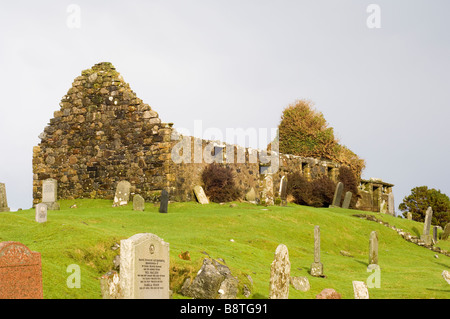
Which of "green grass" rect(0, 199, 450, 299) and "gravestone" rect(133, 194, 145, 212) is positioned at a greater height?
"gravestone" rect(133, 194, 145, 212)

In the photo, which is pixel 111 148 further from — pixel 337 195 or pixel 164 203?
pixel 337 195

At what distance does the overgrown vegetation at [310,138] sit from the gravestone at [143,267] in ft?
122

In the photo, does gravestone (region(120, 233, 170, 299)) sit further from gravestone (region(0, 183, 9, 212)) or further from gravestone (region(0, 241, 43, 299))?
gravestone (region(0, 183, 9, 212))

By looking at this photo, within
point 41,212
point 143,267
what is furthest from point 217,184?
point 143,267

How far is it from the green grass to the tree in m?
15.3

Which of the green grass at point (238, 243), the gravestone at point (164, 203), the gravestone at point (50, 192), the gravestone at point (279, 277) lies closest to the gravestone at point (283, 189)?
the green grass at point (238, 243)

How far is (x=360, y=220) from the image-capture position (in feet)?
103

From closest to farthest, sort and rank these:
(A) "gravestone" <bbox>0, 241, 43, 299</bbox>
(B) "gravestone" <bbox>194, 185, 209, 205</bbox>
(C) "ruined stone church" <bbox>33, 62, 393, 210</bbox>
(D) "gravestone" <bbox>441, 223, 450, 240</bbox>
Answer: (A) "gravestone" <bbox>0, 241, 43, 299</bbox> < (C) "ruined stone church" <bbox>33, 62, 393, 210</bbox> < (B) "gravestone" <bbox>194, 185, 209, 205</bbox> < (D) "gravestone" <bbox>441, 223, 450, 240</bbox>

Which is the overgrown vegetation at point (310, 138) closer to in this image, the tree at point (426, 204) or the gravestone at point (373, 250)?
the tree at point (426, 204)

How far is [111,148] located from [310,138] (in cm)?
2136

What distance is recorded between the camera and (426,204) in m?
50.0

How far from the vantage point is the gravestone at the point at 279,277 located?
43.1ft

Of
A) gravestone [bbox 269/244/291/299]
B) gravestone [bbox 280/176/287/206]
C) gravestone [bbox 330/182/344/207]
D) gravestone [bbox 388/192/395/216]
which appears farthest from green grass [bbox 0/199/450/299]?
gravestone [bbox 388/192/395/216]

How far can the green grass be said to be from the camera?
1453 cm
